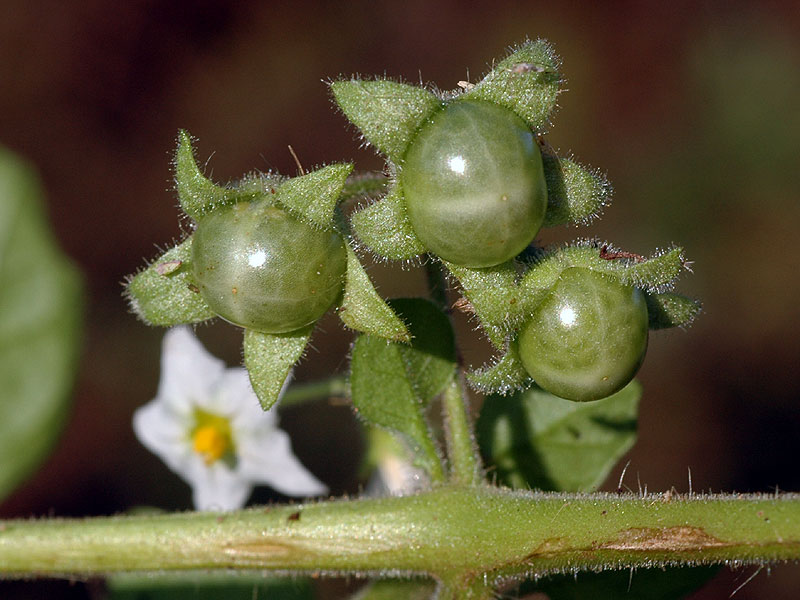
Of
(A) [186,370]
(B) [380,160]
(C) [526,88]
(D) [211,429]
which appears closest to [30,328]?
(A) [186,370]

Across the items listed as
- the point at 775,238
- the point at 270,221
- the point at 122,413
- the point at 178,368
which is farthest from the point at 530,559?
the point at 775,238

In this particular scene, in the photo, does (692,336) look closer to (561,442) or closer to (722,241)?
(722,241)

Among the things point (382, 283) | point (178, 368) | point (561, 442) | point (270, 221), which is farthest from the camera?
point (382, 283)

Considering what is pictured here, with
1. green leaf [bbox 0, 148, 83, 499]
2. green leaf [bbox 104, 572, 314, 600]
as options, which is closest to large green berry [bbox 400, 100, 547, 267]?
green leaf [bbox 104, 572, 314, 600]

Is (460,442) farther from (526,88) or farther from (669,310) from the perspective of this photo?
(526,88)

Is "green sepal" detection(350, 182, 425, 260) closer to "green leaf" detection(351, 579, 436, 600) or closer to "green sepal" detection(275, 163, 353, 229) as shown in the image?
"green sepal" detection(275, 163, 353, 229)

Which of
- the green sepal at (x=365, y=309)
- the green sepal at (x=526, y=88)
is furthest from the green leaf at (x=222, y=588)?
the green sepal at (x=526, y=88)
